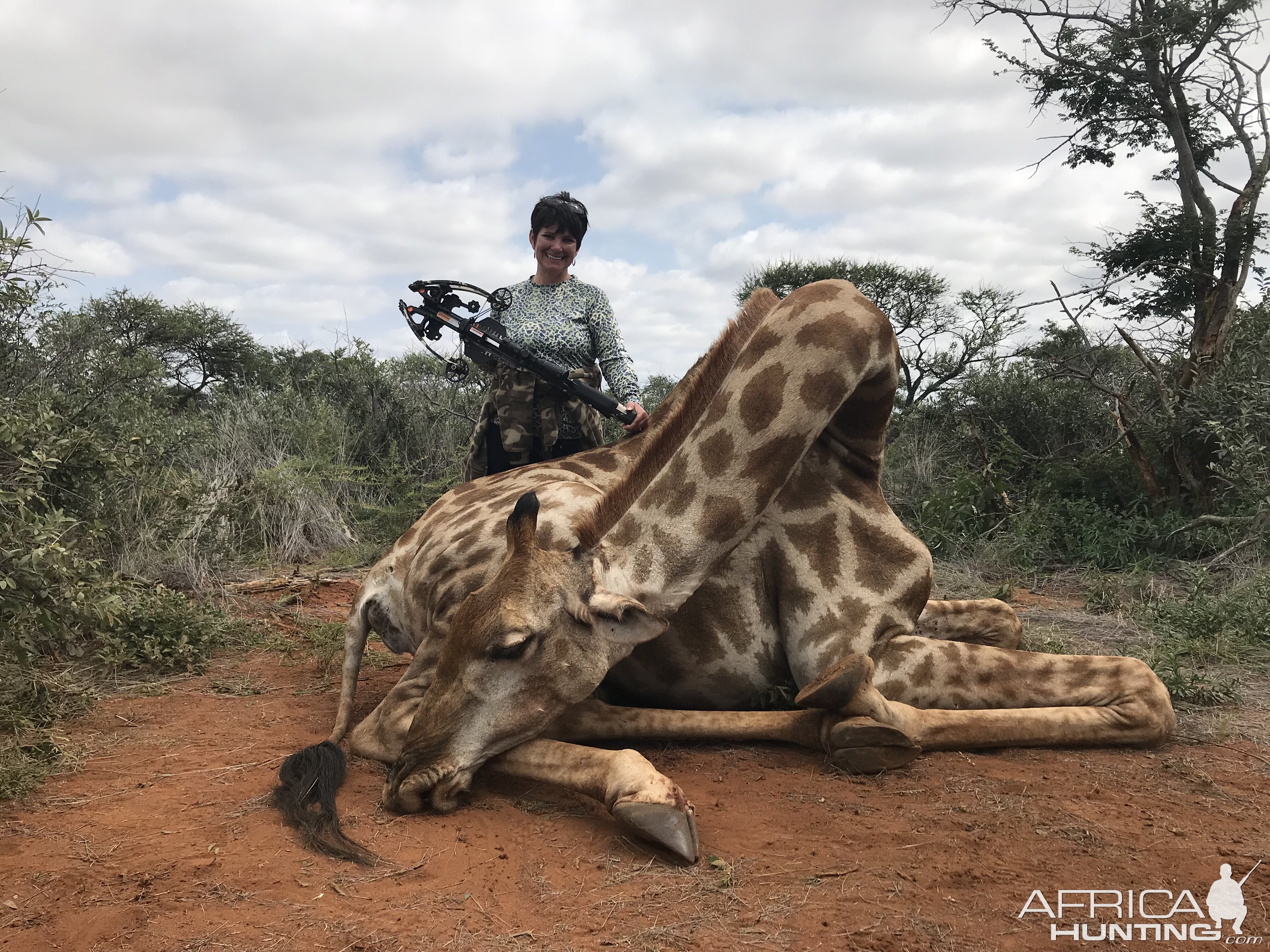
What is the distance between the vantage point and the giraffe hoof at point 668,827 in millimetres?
2543

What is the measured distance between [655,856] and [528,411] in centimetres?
353

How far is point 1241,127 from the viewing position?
391 inches

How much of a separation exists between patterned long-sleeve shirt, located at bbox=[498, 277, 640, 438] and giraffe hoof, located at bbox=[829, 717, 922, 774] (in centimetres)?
293

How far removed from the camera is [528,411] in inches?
224

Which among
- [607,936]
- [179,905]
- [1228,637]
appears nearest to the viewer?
[607,936]

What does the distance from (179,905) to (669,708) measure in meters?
2.10

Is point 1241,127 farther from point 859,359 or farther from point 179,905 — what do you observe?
point 179,905

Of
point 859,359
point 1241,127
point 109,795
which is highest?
point 1241,127

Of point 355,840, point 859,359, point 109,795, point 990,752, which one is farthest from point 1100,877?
point 109,795

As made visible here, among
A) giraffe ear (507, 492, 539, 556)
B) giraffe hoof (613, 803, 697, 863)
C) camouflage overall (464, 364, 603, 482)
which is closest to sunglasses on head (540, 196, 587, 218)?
camouflage overall (464, 364, 603, 482)

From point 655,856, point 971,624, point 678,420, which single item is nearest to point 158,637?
point 678,420

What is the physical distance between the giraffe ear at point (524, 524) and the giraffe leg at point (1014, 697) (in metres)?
1.37

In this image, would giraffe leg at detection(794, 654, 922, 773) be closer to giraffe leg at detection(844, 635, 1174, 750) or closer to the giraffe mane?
giraffe leg at detection(844, 635, 1174, 750)
